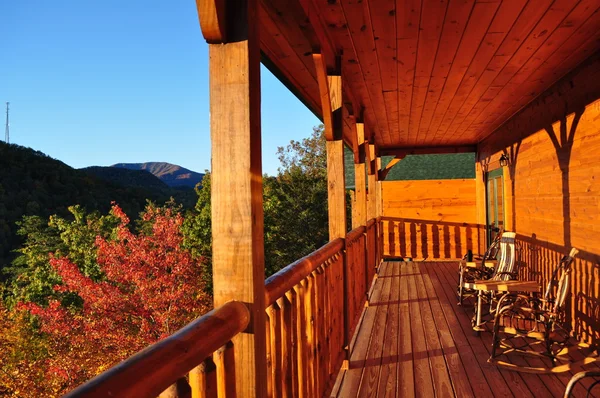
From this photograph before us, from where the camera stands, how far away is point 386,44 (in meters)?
3.53

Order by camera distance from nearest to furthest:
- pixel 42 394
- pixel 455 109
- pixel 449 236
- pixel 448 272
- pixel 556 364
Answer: pixel 556 364 → pixel 455 109 → pixel 448 272 → pixel 449 236 → pixel 42 394

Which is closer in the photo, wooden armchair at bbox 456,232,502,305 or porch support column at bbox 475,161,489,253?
wooden armchair at bbox 456,232,502,305

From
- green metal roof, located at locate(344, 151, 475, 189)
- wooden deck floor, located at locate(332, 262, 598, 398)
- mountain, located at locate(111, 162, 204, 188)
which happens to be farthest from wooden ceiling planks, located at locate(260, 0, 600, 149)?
mountain, located at locate(111, 162, 204, 188)

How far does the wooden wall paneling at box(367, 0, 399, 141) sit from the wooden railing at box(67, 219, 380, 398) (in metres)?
1.52

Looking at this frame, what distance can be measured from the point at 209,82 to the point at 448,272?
323 inches

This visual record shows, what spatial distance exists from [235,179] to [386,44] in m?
2.41

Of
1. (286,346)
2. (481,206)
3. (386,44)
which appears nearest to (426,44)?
(386,44)

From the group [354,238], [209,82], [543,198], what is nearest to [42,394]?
[354,238]

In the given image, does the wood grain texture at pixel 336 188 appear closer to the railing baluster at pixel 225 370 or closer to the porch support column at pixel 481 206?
the railing baluster at pixel 225 370

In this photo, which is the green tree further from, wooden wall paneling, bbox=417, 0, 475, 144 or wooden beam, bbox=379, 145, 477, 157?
wooden wall paneling, bbox=417, 0, 475, 144

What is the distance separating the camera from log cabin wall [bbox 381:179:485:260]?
10805mm

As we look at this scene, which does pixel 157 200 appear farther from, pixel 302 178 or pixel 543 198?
pixel 543 198

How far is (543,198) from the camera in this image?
5.75 metres

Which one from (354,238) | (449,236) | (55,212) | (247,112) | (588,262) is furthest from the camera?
(55,212)
